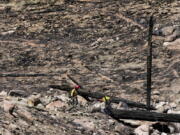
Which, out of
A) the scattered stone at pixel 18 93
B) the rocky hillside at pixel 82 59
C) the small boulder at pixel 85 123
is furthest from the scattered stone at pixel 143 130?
the scattered stone at pixel 18 93

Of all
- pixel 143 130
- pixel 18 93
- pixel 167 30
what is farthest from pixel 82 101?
pixel 167 30

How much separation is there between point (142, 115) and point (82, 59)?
8835 millimetres

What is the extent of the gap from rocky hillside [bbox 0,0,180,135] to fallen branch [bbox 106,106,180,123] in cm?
18

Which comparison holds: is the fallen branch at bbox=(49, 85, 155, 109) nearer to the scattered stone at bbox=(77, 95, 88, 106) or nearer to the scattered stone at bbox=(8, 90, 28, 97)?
the scattered stone at bbox=(77, 95, 88, 106)

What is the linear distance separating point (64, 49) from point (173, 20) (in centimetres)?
579

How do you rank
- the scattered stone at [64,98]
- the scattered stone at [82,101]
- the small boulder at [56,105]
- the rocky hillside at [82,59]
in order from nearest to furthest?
1. the rocky hillside at [82,59]
2. the small boulder at [56,105]
3. the scattered stone at [64,98]
4. the scattered stone at [82,101]

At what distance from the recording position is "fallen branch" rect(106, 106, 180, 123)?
35.6 feet

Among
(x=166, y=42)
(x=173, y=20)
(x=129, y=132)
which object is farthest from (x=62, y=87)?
(x=173, y=20)

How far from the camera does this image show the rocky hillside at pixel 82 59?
1066 centimetres

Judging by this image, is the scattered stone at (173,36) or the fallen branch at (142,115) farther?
the scattered stone at (173,36)

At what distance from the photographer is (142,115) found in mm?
11062

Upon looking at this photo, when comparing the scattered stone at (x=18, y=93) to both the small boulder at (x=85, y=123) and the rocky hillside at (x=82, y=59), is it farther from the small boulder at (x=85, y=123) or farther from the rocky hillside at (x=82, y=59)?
the small boulder at (x=85, y=123)

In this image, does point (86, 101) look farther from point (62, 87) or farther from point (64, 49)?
point (64, 49)

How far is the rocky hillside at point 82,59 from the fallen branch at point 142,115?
0.18 metres
